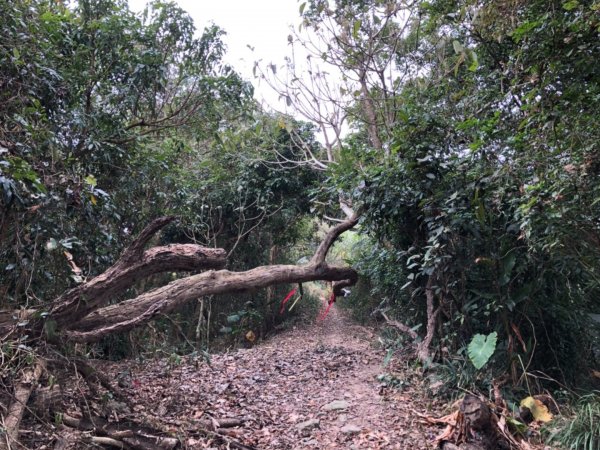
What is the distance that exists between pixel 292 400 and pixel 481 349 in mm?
1740

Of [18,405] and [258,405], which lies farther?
[258,405]

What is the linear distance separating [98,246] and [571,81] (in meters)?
4.08

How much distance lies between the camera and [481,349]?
9.92 ft

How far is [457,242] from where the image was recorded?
359 centimetres

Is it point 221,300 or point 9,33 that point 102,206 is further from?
point 221,300

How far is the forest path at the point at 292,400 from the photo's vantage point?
2959 mm

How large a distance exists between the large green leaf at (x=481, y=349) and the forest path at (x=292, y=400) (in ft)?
2.05

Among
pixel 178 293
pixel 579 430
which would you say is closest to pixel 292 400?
pixel 178 293

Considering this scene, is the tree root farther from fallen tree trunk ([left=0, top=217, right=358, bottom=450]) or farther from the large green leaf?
the large green leaf

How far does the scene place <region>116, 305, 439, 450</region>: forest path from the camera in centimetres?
296

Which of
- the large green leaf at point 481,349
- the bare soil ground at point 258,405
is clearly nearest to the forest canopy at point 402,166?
the large green leaf at point 481,349

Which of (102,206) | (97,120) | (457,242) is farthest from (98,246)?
(457,242)

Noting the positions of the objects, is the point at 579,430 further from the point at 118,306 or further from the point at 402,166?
the point at 118,306

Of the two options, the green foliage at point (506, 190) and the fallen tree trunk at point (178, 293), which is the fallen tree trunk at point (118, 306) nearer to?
the fallen tree trunk at point (178, 293)
